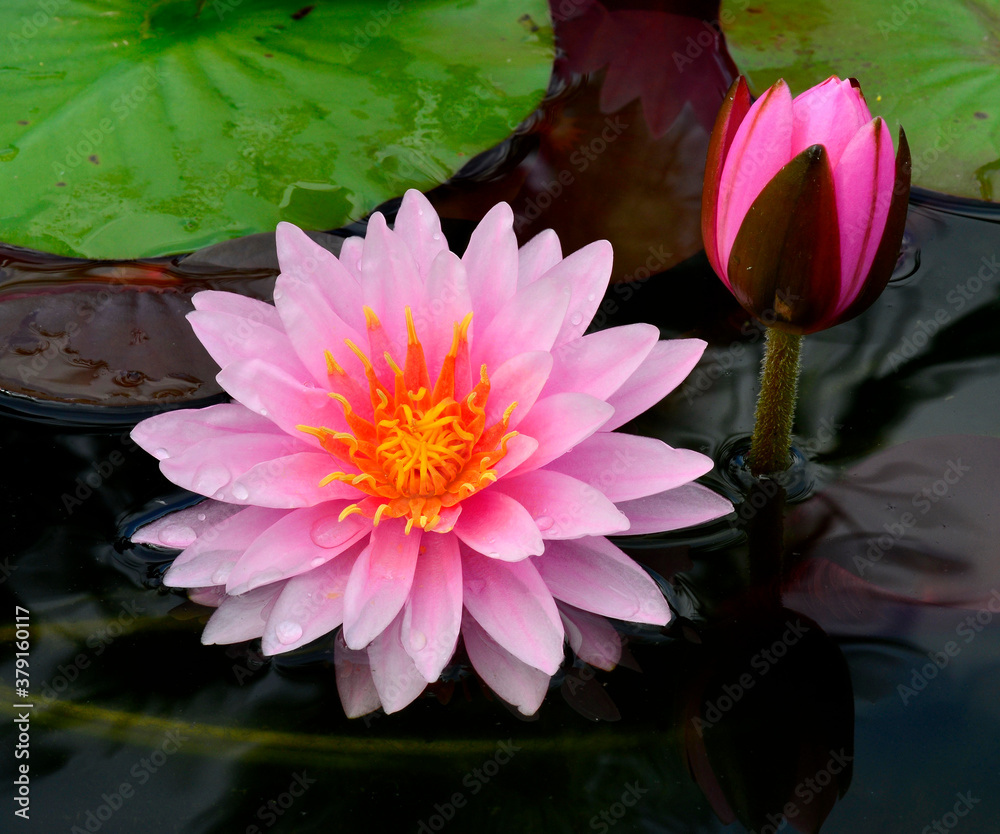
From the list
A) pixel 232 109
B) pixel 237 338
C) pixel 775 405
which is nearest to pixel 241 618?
pixel 237 338

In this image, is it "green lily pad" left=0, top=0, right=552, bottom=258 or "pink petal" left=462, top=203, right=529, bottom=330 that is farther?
"green lily pad" left=0, top=0, right=552, bottom=258

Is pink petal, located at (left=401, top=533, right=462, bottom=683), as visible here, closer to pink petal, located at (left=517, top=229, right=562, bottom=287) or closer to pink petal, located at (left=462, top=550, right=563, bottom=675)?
pink petal, located at (left=462, top=550, right=563, bottom=675)

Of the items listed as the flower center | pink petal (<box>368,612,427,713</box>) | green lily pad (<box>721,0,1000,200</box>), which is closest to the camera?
Result: pink petal (<box>368,612,427,713</box>)

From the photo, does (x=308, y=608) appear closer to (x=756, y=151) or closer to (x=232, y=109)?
(x=756, y=151)

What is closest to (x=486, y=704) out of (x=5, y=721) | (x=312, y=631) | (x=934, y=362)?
(x=312, y=631)

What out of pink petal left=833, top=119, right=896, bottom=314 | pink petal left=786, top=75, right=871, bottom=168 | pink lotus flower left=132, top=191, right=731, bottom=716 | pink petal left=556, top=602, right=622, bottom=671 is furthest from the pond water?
pink petal left=786, top=75, right=871, bottom=168

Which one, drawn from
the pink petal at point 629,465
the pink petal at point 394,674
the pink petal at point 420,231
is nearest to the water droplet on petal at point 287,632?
the pink petal at point 394,674

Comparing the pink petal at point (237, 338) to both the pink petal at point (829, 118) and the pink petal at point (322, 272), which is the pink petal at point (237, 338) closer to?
the pink petal at point (322, 272)
